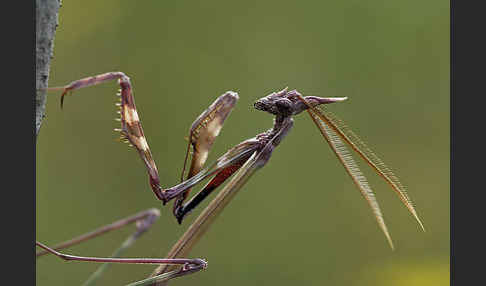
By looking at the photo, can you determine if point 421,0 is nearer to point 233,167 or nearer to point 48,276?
point 233,167

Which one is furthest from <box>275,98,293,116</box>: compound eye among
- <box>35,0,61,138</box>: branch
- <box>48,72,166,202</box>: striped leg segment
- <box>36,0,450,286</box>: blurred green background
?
<box>36,0,450,286</box>: blurred green background

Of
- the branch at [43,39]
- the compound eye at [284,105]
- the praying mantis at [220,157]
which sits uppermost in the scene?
the branch at [43,39]

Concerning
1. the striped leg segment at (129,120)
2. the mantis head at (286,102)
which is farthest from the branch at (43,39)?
the mantis head at (286,102)

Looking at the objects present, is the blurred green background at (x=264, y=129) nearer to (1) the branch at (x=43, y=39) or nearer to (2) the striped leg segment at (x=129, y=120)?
(2) the striped leg segment at (x=129, y=120)

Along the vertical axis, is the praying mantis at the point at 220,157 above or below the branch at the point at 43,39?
below

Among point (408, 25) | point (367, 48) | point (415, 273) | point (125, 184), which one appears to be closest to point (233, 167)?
point (125, 184)

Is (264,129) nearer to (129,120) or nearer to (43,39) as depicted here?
(129,120)

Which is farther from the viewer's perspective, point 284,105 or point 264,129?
point 264,129

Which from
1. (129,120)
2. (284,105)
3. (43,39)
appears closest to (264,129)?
(284,105)
